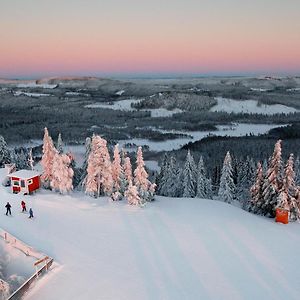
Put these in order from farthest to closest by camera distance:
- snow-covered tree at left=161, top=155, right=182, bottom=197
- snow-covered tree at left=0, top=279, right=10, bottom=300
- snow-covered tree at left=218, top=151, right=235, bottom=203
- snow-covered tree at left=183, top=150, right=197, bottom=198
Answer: snow-covered tree at left=161, top=155, right=182, bottom=197 < snow-covered tree at left=183, top=150, right=197, bottom=198 < snow-covered tree at left=218, top=151, right=235, bottom=203 < snow-covered tree at left=0, top=279, right=10, bottom=300

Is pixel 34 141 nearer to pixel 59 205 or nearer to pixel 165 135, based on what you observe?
pixel 165 135

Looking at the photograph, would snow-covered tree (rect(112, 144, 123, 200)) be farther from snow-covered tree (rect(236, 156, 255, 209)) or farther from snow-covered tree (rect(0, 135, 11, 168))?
snow-covered tree (rect(236, 156, 255, 209))

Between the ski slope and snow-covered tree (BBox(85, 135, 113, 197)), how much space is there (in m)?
2.26

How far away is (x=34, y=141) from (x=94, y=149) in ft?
331

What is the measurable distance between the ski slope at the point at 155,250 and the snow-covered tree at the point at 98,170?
7.43 feet

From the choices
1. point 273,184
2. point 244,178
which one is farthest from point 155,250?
point 244,178

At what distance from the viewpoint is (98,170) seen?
105 feet

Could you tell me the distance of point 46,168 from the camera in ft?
113

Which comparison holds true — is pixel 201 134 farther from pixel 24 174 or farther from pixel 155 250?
pixel 155 250

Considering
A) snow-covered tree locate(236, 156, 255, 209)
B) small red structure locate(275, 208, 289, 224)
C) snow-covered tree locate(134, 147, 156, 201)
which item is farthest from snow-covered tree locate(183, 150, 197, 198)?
small red structure locate(275, 208, 289, 224)

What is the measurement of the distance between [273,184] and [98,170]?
627 inches

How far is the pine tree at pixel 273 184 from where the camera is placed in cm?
2977

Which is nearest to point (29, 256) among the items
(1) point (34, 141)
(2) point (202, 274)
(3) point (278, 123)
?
(2) point (202, 274)

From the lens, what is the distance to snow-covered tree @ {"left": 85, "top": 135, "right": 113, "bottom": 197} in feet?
105
